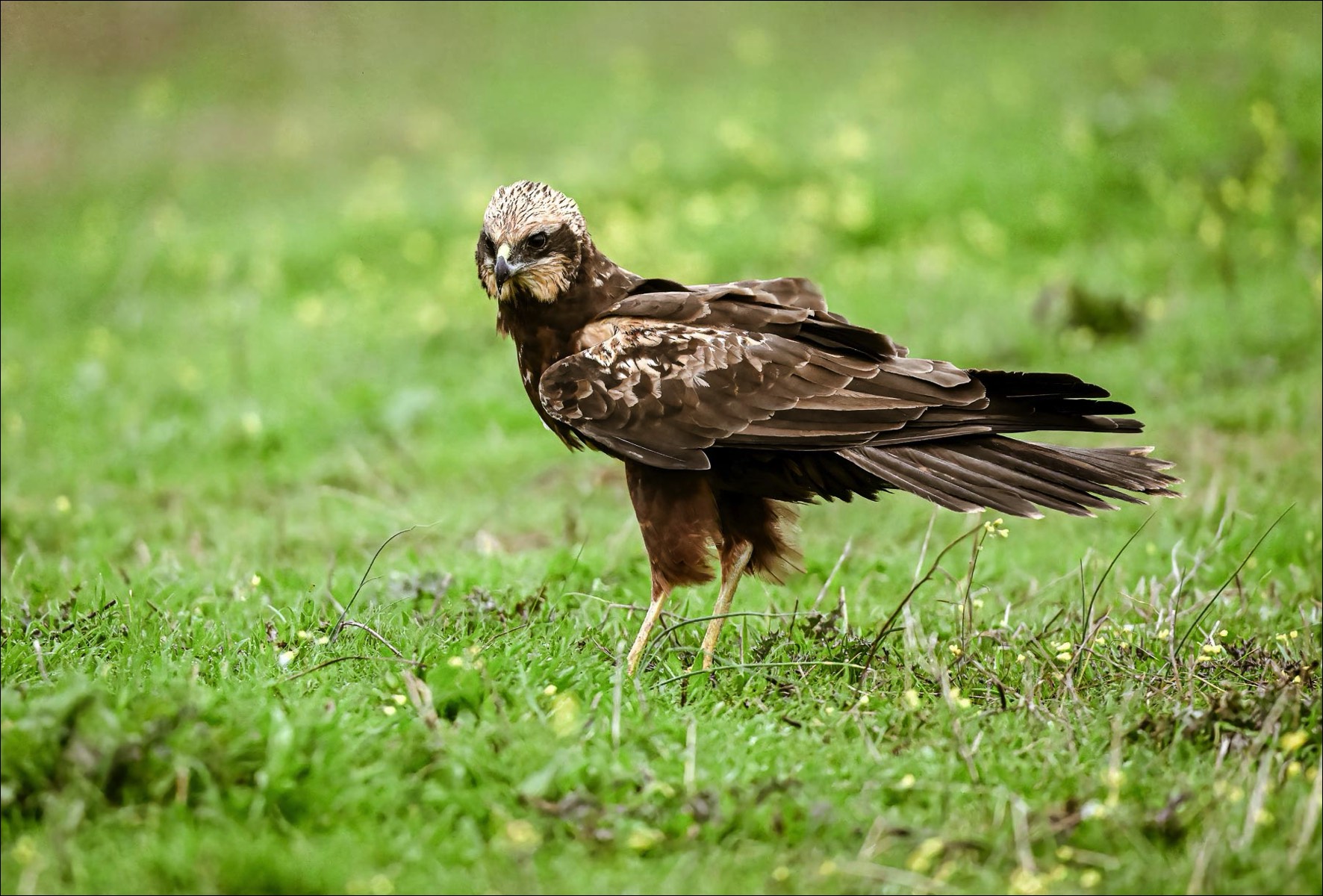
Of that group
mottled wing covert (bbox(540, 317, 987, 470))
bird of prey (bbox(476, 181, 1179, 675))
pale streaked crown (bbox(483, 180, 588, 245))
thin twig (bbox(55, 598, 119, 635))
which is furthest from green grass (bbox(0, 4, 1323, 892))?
pale streaked crown (bbox(483, 180, 588, 245))

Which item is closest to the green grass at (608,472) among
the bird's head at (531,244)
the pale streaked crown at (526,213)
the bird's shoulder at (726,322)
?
the bird's shoulder at (726,322)

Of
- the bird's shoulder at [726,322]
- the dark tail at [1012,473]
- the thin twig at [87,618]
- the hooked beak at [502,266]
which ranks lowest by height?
the thin twig at [87,618]

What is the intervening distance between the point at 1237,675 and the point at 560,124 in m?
12.8

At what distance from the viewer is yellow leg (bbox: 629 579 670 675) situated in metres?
4.39

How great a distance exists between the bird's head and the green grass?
117 cm

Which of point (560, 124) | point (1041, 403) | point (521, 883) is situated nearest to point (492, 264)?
point (1041, 403)

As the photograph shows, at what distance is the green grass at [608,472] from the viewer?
3238 mm

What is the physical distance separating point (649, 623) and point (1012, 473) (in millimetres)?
1343

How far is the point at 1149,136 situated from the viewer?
41.1 feet

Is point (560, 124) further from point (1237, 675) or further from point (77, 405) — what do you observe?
point (1237, 675)

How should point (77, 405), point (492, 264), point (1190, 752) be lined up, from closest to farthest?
point (1190, 752) → point (492, 264) → point (77, 405)

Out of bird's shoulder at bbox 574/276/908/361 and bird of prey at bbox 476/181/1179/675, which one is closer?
bird of prey at bbox 476/181/1179/675

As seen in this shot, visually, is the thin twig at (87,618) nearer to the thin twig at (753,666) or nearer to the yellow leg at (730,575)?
the thin twig at (753,666)

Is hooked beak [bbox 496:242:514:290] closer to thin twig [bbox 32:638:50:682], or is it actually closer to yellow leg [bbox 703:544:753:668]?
yellow leg [bbox 703:544:753:668]
